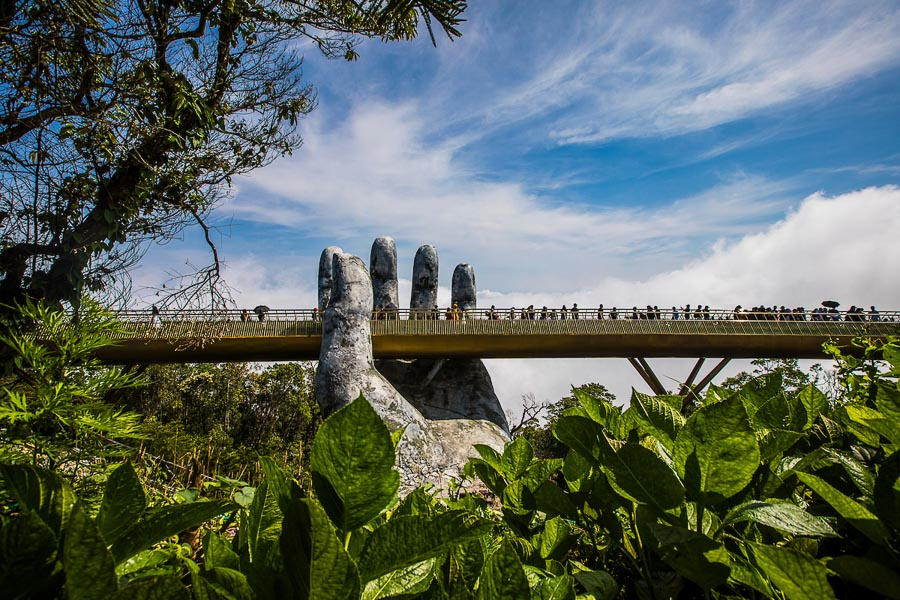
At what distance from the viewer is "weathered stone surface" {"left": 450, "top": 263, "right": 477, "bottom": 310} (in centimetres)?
1889

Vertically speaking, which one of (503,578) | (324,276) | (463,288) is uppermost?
(324,276)

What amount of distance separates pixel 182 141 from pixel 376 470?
3.66 meters

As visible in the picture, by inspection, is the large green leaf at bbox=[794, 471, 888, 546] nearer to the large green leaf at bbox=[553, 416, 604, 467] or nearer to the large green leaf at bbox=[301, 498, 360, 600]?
the large green leaf at bbox=[553, 416, 604, 467]

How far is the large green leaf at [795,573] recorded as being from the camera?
13.3 inches

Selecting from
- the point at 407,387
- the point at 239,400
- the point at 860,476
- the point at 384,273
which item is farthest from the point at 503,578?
the point at 384,273

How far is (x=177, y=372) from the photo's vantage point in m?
16.5

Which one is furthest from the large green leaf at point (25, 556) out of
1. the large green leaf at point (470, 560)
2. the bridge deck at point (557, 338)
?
the bridge deck at point (557, 338)

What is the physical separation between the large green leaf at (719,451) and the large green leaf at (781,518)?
0.06 ft

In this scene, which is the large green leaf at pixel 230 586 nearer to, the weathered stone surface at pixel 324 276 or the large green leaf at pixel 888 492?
the large green leaf at pixel 888 492

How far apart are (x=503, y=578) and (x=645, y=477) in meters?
0.19

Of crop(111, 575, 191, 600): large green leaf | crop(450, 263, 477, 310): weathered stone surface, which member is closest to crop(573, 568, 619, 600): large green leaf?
crop(111, 575, 191, 600): large green leaf

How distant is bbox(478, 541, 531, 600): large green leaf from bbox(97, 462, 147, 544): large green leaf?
273 mm

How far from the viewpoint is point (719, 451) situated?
16.9 inches

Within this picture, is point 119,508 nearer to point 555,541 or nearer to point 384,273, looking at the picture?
point 555,541
